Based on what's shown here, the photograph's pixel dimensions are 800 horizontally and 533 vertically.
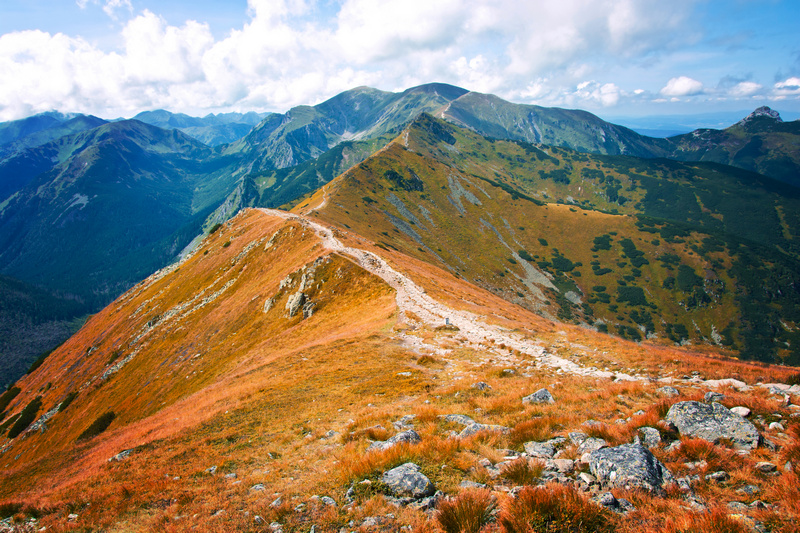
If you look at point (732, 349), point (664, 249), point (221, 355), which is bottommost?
point (732, 349)

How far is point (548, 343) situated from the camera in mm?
→ 25984

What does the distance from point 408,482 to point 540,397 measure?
26.3 ft

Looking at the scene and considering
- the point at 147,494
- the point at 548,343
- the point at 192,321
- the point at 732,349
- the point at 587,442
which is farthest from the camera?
the point at 732,349

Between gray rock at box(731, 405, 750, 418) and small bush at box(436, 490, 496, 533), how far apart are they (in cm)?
777

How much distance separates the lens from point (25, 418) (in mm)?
68125

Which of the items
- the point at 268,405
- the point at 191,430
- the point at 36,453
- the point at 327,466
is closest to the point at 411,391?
the point at 327,466

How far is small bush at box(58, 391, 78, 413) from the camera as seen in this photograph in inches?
2606

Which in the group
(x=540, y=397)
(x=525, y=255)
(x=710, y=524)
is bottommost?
(x=525, y=255)

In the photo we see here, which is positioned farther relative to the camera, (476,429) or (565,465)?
(476,429)

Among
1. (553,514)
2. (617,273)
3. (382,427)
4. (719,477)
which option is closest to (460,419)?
(382,427)

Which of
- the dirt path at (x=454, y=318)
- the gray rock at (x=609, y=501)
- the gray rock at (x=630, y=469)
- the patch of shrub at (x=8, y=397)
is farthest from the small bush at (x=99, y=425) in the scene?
the gray rock at (x=609, y=501)

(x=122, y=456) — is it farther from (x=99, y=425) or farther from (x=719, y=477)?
(x=99, y=425)

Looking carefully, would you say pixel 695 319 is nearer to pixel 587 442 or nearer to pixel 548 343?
pixel 548 343

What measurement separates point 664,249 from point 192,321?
789 feet
